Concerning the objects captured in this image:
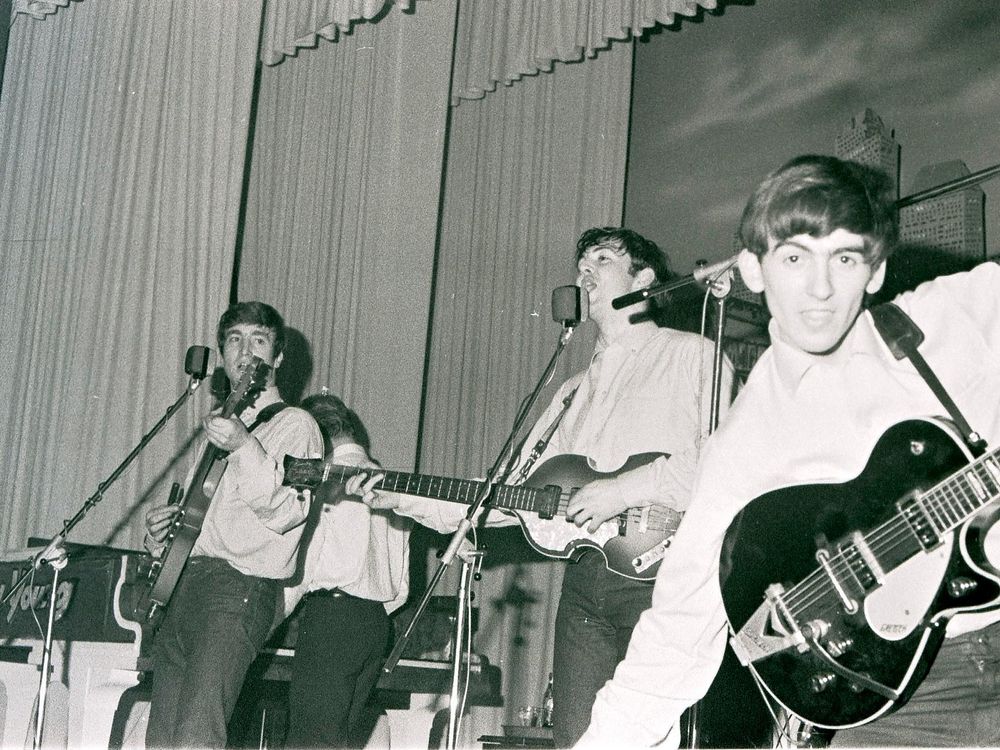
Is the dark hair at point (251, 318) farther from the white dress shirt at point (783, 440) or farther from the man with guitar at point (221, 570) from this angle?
the white dress shirt at point (783, 440)

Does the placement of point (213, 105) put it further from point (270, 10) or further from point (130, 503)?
point (130, 503)

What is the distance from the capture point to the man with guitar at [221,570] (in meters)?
3.39

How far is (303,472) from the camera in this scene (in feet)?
12.4

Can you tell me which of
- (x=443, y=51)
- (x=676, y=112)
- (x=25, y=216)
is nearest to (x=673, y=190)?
(x=676, y=112)

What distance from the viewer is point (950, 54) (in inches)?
182

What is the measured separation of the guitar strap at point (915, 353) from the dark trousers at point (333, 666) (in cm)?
249

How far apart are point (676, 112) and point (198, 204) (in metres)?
2.68

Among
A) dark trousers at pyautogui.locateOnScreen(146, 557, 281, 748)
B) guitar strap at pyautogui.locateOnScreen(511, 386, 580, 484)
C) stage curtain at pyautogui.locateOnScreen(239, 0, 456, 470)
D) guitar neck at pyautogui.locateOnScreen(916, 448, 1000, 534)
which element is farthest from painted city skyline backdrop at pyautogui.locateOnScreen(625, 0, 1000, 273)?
dark trousers at pyautogui.locateOnScreen(146, 557, 281, 748)

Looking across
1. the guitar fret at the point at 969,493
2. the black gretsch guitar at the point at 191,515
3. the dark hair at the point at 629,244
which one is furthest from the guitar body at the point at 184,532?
the guitar fret at the point at 969,493

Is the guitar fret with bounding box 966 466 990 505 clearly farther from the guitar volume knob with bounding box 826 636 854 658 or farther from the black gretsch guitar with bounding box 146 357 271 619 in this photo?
the black gretsch guitar with bounding box 146 357 271 619

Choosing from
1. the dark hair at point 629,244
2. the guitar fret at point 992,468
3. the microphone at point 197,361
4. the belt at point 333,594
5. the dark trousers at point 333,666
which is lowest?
the dark trousers at point 333,666

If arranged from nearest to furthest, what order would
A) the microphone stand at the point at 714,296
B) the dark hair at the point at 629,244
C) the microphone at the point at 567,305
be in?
the microphone stand at the point at 714,296, the microphone at the point at 567,305, the dark hair at the point at 629,244

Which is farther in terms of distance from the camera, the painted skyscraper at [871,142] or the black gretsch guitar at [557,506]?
the painted skyscraper at [871,142]

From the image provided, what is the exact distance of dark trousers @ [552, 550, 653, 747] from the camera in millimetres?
3016
